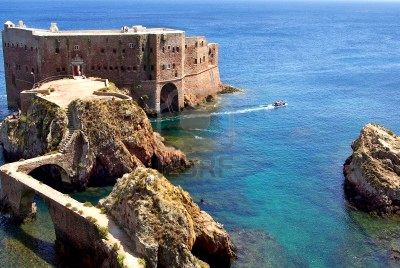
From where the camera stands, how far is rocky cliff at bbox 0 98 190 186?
60.8 metres

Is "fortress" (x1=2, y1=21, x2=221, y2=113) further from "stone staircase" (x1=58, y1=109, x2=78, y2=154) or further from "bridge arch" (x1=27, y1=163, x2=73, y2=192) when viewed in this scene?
"bridge arch" (x1=27, y1=163, x2=73, y2=192)

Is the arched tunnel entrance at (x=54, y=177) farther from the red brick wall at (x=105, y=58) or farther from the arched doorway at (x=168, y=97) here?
the arched doorway at (x=168, y=97)

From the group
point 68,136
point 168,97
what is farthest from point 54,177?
point 168,97

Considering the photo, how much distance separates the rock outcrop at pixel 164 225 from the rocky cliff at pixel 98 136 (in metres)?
17.7

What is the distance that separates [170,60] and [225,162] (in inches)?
965

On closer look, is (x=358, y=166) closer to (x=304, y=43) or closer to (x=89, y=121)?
(x=89, y=121)

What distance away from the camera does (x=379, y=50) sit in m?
170

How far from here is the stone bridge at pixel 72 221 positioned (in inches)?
1566

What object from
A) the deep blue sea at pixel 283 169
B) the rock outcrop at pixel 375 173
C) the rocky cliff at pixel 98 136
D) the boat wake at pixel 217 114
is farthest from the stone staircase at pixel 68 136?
the rock outcrop at pixel 375 173

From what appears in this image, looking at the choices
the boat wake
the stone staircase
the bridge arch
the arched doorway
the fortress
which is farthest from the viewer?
the arched doorway

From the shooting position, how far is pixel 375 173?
2238 inches

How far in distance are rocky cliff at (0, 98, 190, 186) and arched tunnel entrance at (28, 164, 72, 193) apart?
153 cm

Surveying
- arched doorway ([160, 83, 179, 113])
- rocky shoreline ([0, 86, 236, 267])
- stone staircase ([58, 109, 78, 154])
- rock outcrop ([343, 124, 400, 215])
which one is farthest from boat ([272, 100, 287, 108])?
stone staircase ([58, 109, 78, 154])

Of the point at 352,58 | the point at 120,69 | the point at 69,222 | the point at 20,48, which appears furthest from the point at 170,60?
the point at 352,58
